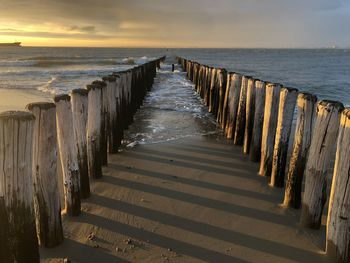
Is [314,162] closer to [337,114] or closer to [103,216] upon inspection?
[337,114]

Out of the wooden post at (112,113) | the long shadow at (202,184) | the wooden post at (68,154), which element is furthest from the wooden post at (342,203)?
the wooden post at (112,113)

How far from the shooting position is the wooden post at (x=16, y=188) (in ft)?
10.2

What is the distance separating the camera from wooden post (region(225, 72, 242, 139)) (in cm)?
834

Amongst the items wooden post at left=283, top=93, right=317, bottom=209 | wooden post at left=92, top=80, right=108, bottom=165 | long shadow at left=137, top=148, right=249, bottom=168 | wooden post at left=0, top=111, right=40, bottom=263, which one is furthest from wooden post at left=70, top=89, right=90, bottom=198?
wooden post at left=283, top=93, right=317, bottom=209

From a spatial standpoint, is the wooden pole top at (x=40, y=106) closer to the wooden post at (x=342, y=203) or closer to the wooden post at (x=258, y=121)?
the wooden post at (x=342, y=203)

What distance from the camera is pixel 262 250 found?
3.99 meters

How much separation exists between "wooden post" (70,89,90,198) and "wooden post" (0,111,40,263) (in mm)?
1690

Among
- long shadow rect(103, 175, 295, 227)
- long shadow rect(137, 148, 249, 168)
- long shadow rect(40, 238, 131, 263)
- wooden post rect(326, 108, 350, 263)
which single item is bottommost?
long shadow rect(40, 238, 131, 263)

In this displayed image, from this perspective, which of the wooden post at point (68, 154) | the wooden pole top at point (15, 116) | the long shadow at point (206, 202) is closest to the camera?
the wooden pole top at point (15, 116)

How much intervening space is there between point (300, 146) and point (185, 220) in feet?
5.77

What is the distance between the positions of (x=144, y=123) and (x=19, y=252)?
23.2 ft

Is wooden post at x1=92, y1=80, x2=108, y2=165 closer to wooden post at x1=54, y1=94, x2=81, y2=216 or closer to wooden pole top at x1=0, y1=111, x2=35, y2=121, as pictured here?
wooden post at x1=54, y1=94, x2=81, y2=216

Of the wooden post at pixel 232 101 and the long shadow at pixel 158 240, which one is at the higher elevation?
the wooden post at pixel 232 101

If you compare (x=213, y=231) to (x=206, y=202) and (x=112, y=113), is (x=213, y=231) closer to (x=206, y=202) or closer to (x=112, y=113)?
(x=206, y=202)
